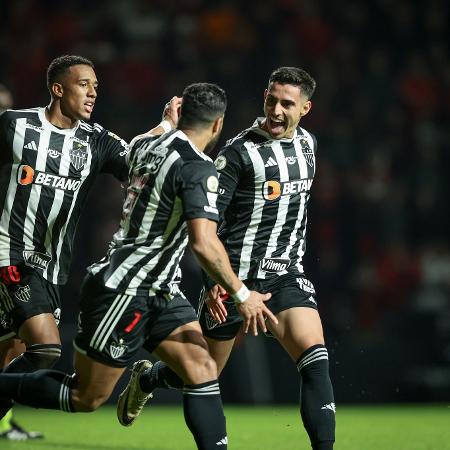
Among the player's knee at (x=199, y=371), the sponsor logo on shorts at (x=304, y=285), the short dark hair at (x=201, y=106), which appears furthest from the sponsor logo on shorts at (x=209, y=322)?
the short dark hair at (x=201, y=106)

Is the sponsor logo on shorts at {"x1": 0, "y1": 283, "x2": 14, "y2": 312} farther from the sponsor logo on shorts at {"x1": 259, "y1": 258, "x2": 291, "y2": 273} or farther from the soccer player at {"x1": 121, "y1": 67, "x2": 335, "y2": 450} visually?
the sponsor logo on shorts at {"x1": 259, "y1": 258, "x2": 291, "y2": 273}

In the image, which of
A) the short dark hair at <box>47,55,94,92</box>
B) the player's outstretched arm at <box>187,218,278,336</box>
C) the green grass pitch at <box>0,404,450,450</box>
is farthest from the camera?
the green grass pitch at <box>0,404,450,450</box>

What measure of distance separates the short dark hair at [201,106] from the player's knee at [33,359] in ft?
4.88

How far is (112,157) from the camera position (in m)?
5.80

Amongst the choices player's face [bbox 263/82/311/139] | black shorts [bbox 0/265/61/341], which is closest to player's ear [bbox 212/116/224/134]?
player's face [bbox 263/82/311/139]

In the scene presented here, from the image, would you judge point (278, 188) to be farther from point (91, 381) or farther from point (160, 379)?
point (91, 381)

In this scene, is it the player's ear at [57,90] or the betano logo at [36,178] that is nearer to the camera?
the betano logo at [36,178]

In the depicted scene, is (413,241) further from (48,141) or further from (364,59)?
(48,141)

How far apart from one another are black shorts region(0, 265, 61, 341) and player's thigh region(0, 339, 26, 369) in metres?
0.13

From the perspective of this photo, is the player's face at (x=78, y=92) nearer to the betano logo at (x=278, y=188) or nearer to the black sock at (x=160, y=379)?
the betano logo at (x=278, y=188)

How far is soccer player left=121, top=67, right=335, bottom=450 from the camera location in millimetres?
5422

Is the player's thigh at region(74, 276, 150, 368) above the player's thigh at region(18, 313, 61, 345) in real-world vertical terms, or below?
above

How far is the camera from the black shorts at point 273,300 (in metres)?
5.34

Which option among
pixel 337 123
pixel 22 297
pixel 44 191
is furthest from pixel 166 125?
pixel 337 123
